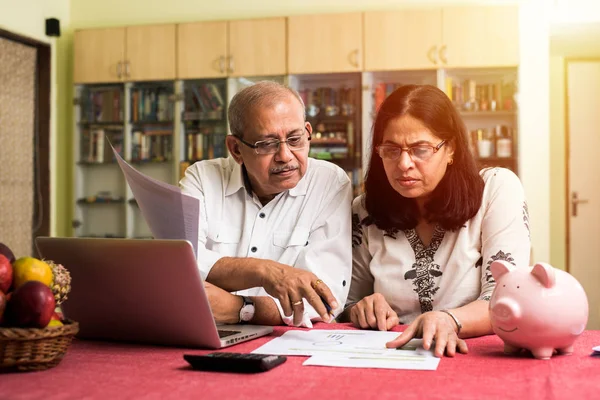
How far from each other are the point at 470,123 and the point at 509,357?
368cm

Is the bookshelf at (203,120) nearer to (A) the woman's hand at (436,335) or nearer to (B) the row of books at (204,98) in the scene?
(B) the row of books at (204,98)

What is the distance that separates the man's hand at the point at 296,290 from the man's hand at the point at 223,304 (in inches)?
4.5

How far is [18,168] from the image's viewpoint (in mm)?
5129

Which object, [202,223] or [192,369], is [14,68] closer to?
[202,223]

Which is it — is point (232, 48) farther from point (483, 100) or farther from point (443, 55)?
point (483, 100)

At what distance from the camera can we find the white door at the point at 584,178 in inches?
222

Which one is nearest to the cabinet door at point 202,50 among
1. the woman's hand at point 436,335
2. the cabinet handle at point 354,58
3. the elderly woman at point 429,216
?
the cabinet handle at point 354,58

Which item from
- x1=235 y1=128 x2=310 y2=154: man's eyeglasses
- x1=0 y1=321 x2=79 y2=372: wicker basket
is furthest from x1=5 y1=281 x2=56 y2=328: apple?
x1=235 y1=128 x2=310 y2=154: man's eyeglasses

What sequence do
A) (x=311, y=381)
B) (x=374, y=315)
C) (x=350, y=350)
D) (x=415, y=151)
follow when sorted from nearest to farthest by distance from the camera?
1. (x=311, y=381)
2. (x=350, y=350)
3. (x=374, y=315)
4. (x=415, y=151)

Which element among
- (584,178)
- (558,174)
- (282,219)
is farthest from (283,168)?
(584,178)

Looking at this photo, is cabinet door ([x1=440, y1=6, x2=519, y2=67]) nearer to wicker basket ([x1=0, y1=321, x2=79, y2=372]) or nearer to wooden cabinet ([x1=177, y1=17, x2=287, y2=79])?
wooden cabinet ([x1=177, y1=17, x2=287, y2=79])

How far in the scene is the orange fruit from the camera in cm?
117

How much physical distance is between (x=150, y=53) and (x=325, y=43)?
1.30 m

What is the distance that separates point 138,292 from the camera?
1.35 m
